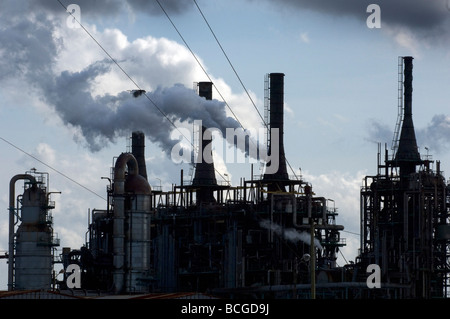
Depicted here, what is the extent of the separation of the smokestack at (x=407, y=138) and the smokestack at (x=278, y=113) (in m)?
10.1

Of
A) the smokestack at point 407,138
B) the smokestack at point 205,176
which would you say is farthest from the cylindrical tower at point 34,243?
the smokestack at point 407,138

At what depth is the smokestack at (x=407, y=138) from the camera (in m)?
105

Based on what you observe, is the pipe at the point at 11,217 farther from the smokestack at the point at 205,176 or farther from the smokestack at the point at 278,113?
the smokestack at the point at 278,113

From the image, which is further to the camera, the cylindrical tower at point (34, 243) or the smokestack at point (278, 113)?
the smokestack at point (278, 113)

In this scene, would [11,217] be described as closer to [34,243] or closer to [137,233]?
[34,243]

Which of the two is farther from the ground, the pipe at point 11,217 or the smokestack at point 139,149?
the smokestack at point 139,149

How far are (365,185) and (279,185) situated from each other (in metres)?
7.55

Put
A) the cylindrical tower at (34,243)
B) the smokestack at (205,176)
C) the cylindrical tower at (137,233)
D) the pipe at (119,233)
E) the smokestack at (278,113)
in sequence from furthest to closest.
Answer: the smokestack at (205,176) → the smokestack at (278,113) → the cylindrical tower at (137,233) → the pipe at (119,233) → the cylindrical tower at (34,243)

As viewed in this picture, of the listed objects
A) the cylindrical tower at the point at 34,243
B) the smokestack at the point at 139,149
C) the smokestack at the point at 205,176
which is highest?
the smokestack at the point at 139,149

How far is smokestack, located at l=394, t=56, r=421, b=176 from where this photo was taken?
105m

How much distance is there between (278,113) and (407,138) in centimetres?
1137

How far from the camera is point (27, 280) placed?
305 feet

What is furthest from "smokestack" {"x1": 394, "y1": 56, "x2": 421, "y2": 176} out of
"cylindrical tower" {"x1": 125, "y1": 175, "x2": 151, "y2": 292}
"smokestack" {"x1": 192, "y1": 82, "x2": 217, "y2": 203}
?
"cylindrical tower" {"x1": 125, "y1": 175, "x2": 151, "y2": 292}

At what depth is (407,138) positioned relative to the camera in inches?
4168
